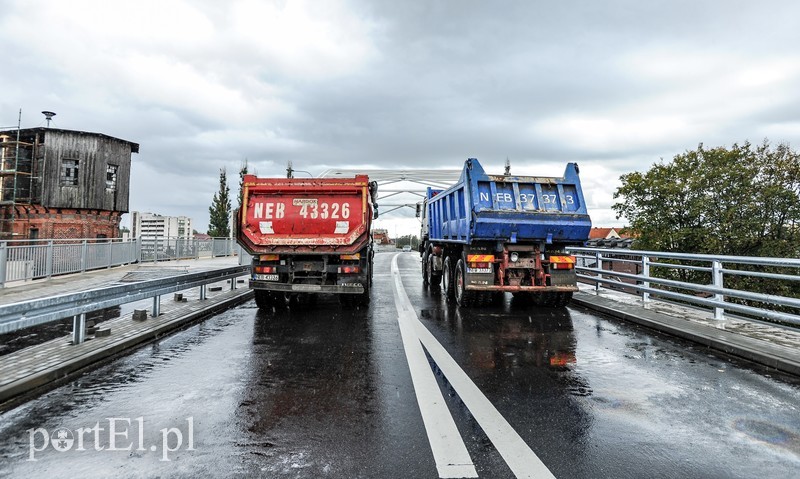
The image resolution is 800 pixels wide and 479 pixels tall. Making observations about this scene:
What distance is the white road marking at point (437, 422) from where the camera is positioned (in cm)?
288

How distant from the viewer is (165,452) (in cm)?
312

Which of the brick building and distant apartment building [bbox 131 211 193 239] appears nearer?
the brick building

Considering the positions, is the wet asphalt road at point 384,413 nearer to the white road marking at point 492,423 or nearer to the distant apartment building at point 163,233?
the white road marking at point 492,423

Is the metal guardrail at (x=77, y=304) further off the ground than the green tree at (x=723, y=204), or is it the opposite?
the green tree at (x=723, y=204)

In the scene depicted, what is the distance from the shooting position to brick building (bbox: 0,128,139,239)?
30.1 metres

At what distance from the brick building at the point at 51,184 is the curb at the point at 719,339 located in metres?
34.2

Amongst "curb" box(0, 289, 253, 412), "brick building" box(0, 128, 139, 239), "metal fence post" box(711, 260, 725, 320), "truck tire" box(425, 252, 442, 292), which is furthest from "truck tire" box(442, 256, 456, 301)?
"brick building" box(0, 128, 139, 239)

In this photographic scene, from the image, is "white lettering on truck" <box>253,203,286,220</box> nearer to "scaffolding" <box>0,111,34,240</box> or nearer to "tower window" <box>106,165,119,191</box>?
"tower window" <box>106,165,119,191</box>

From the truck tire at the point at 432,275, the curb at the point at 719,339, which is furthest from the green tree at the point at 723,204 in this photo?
the curb at the point at 719,339

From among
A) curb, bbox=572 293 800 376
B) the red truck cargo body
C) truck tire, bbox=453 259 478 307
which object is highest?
the red truck cargo body

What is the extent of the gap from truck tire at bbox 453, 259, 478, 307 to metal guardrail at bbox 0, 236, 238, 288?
479 inches

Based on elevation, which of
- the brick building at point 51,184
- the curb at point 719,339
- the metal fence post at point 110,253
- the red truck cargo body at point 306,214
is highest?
the brick building at point 51,184

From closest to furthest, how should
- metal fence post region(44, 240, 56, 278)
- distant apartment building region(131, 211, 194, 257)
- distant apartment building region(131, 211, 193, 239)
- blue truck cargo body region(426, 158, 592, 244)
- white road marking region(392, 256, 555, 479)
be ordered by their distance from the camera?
white road marking region(392, 256, 555, 479) → blue truck cargo body region(426, 158, 592, 244) → metal fence post region(44, 240, 56, 278) → distant apartment building region(131, 211, 194, 257) → distant apartment building region(131, 211, 193, 239)

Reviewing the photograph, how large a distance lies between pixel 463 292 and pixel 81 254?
1537cm
